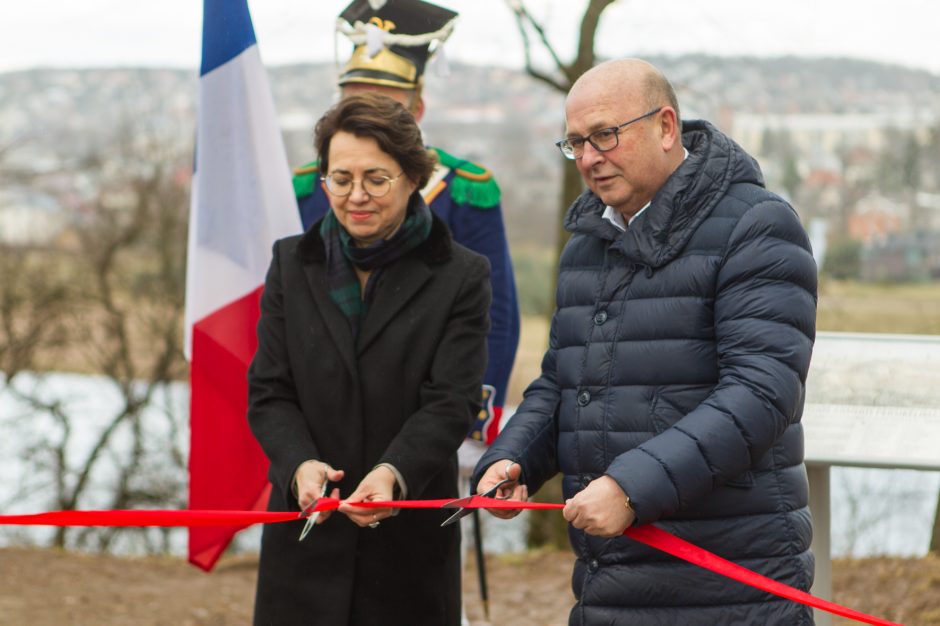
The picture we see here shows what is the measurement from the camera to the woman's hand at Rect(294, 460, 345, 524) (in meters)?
2.81

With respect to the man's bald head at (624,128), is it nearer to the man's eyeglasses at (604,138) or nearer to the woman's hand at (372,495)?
the man's eyeglasses at (604,138)

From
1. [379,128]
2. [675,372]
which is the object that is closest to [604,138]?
[675,372]

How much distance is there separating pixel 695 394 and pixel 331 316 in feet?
3.15

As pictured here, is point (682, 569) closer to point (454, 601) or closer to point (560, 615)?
point (454, 601)

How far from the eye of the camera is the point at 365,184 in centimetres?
298

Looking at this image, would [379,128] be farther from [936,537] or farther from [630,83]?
[936,537]

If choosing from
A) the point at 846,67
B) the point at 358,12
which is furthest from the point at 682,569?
the point at 846,67

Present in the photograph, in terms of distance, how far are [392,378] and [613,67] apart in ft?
3.05

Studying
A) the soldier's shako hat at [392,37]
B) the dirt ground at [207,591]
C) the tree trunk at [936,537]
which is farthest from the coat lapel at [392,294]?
the tree trunk at [936,537]

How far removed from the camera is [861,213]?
13148mm

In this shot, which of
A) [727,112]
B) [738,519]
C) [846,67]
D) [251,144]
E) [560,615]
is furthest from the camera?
[846,67]

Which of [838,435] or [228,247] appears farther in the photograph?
[228,247]

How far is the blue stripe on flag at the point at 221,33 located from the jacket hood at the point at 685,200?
1949mm

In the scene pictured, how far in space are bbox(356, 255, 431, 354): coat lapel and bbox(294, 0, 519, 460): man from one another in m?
0.89
